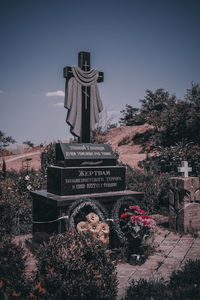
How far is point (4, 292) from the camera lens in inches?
131

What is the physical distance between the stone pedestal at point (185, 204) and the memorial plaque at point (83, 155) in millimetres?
1992

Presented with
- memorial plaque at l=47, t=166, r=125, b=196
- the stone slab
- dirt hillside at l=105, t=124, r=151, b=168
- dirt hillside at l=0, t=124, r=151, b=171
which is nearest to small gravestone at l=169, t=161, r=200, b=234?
the stone slab

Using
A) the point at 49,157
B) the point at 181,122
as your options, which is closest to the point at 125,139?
the point at 181,122

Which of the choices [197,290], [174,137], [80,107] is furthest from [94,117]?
[174,137]

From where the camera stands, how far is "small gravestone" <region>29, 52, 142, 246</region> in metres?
6.38

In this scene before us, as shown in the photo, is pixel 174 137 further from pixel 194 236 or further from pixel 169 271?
pixel 169 271

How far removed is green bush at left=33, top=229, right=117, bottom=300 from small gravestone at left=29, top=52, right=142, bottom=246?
6.05ft

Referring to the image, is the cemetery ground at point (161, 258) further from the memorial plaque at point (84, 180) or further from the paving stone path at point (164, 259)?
the memorial plaque at point (84, 180)

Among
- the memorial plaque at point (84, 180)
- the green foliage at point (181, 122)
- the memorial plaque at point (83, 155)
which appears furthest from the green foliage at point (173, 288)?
the green foliage at point (181, 122)

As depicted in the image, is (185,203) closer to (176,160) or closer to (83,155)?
(83,155)

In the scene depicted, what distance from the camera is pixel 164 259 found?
604 cm

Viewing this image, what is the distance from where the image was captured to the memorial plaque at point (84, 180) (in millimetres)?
6723

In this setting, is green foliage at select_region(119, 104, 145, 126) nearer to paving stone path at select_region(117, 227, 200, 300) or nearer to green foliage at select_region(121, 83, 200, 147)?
green foliage at select_region(121, 83, 200, 147)

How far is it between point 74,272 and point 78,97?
494cm
